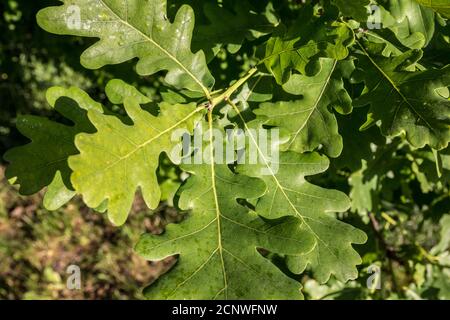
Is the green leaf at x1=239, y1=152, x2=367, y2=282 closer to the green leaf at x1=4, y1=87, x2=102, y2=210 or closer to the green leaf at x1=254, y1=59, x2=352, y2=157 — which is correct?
the green leaf at x1=254, y1=59, x2=352, y2=157

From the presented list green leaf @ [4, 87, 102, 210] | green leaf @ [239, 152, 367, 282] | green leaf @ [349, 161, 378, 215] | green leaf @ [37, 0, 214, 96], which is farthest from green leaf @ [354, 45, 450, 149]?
green leaf @ [349, 161, 378, 215]

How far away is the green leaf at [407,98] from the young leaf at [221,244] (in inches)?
14.7

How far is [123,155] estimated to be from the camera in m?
1.29

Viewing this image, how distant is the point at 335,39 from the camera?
1420 mm

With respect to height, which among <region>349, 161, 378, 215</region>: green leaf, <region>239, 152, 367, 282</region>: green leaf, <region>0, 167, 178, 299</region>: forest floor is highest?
<region>239, 152, 367, 282</region>: green leaf

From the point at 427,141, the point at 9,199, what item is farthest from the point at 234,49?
the point at 9,199

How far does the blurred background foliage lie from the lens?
2.28 meters

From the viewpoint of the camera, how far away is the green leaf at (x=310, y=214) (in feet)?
5.05

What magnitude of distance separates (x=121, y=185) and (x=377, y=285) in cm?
167

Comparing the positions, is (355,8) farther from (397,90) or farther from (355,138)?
(355,138)

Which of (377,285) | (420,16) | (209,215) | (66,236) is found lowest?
(66,236)

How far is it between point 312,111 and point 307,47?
9.7 inches

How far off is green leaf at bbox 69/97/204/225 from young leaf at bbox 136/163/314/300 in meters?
0.12
